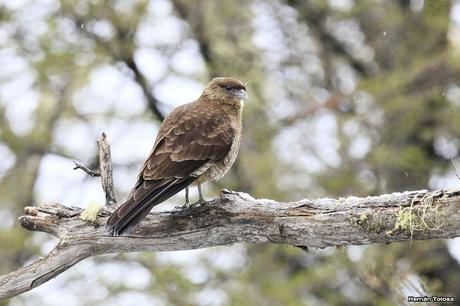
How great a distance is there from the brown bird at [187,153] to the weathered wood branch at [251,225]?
0.75 ft

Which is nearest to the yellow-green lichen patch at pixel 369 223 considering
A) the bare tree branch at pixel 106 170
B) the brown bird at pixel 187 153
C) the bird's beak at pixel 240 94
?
the brown bird at pixel 187 153

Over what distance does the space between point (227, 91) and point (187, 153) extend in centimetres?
117

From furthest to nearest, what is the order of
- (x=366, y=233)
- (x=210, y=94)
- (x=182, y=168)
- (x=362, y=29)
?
(x=362, y=29), (x=210, y=94), (x=182, y=168), (x=366, y=233)

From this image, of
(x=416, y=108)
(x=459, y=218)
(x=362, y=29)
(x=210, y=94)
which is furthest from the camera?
(x=362, y=29)

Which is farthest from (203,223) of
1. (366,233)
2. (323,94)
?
(323,94)

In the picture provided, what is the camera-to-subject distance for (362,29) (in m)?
12.9

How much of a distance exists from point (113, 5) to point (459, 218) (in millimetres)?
8019

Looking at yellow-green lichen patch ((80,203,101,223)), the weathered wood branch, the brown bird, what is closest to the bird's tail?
the brown bird

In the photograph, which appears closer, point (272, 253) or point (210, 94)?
point (210, 94)

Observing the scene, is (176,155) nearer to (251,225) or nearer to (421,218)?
(251,225)

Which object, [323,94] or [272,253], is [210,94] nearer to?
[272,253]

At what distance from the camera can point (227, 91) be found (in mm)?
6570

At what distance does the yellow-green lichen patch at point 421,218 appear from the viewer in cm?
439

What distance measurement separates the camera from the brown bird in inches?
195
